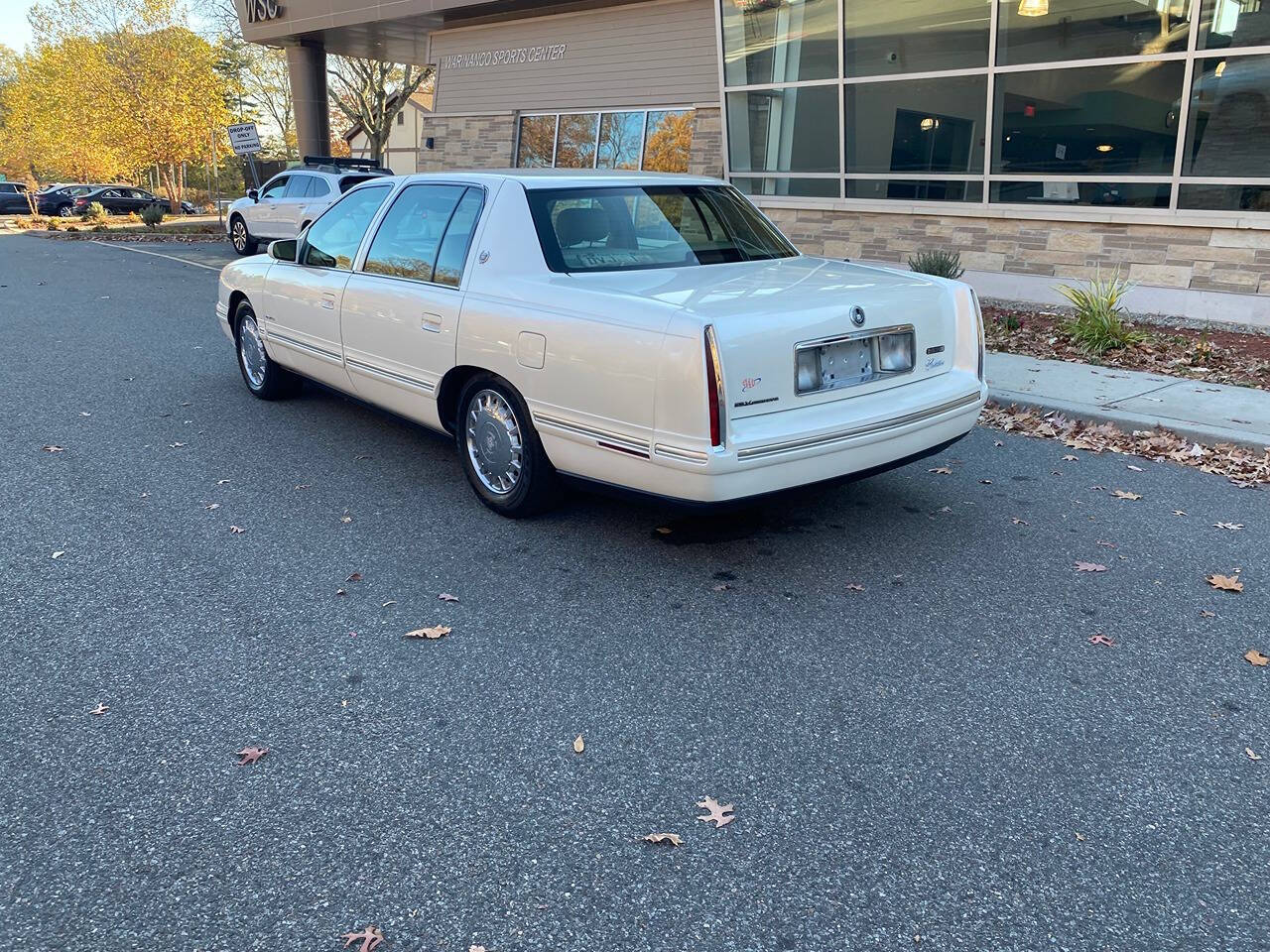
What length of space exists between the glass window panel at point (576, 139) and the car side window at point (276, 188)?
5.33 m

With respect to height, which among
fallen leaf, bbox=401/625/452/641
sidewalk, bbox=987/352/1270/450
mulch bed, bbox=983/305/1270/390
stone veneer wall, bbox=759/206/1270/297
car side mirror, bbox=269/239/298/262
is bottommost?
fallen leaf, bbox=401/625/452/641

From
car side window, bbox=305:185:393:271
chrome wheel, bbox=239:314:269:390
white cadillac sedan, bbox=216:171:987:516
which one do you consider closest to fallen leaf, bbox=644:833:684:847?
white cadillac sedan, bbox=216:171:987:516

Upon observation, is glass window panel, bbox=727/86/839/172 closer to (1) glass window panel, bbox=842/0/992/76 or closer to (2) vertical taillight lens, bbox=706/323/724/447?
(1) glass window panel, bbox=842/0/992/76

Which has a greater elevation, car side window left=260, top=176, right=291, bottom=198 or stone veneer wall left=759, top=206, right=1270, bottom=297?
car side window left=260, top=176, right=291, bottom=198

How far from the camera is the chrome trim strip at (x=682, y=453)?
3.87 m

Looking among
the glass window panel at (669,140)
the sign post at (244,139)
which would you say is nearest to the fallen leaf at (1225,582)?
the glass window panel at (669,140)

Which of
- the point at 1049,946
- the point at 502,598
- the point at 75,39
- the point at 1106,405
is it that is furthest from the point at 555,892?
the point at 75,39

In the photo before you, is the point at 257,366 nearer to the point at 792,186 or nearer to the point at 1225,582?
the point at 1225,582

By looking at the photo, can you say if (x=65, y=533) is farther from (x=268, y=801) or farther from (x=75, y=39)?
(x=75, y=39)

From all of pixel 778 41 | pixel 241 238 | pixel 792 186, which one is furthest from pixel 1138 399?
pixel 241 238

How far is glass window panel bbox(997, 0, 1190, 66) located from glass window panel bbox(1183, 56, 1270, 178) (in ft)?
1.63

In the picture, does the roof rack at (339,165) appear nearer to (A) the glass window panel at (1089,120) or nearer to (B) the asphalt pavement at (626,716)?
(A) the glass window panel at (1089,120)

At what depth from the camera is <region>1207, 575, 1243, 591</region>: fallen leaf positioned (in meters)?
4.28

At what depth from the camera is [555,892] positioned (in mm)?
2482
